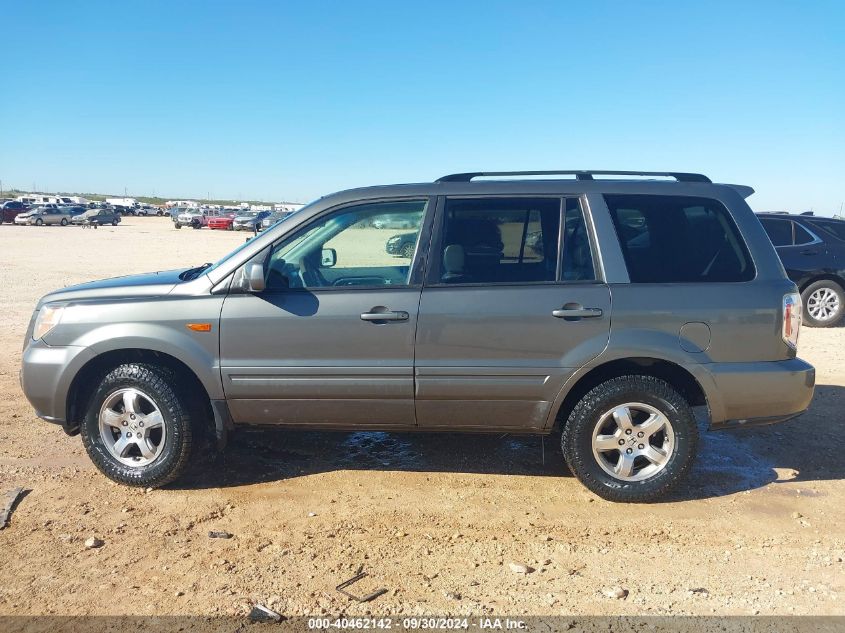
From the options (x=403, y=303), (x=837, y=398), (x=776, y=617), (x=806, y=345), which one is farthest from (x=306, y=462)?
(x=806, y=345)

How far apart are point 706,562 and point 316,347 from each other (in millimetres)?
2467

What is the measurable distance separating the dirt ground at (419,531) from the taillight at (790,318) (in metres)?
1.05

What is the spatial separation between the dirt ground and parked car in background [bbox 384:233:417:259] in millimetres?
1520

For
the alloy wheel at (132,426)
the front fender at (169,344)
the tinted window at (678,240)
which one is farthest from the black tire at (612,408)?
the alloy wheel at (132,426)

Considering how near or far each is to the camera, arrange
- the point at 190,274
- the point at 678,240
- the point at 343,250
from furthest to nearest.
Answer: the point at 190,274
the point at 343,250
the point at 678,240

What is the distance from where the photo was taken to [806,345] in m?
9.03

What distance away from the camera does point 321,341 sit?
4133 mm

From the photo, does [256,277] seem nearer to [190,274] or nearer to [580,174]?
[190,274]

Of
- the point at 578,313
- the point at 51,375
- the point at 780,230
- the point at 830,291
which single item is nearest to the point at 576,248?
the point at 578,313

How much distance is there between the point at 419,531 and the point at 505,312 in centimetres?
136

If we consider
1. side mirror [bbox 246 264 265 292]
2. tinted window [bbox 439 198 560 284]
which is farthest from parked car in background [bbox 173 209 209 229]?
tinted window [bbox 439 198 560 284]

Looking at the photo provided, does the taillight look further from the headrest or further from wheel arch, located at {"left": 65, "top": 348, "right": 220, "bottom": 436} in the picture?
wheel arch, located at {"left": 65, "top": 348, "right": 220, "bottom": 436}

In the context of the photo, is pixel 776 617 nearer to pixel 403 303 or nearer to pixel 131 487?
pixel 403 303

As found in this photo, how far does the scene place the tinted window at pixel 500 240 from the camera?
418cm
